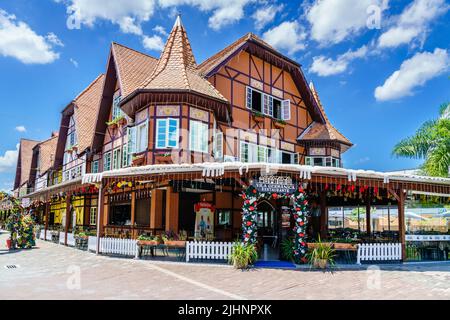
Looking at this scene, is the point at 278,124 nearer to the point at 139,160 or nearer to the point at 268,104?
the point at 268,104

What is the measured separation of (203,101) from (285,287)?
9.34m

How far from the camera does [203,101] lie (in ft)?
51.1

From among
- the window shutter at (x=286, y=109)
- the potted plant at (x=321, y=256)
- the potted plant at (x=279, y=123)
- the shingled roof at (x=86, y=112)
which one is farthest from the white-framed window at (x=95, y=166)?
the potted plant at (x=321, y=256)

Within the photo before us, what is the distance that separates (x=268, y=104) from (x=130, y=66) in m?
7.72

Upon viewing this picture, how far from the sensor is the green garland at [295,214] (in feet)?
37.9

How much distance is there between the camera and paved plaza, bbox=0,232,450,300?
745 cm

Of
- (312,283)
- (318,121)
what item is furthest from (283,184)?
(318,121)

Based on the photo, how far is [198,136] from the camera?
15.5m

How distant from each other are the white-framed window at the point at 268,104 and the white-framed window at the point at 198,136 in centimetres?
395

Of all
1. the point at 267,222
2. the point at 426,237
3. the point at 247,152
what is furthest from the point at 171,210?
the point at 426,237

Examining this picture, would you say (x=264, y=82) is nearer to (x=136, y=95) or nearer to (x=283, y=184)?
(x=136, y=95)

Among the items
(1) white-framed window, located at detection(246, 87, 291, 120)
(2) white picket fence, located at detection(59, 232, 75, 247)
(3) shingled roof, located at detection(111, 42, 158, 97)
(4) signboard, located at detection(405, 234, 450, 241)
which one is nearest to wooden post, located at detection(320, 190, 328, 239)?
(4) signboard, located at detection(405, 234, 450, 241)

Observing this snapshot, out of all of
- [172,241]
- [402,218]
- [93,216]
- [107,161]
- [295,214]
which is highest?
[107,161]

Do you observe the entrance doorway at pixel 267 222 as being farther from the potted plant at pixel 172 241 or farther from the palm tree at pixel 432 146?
the palm tree at pixel 432 146
